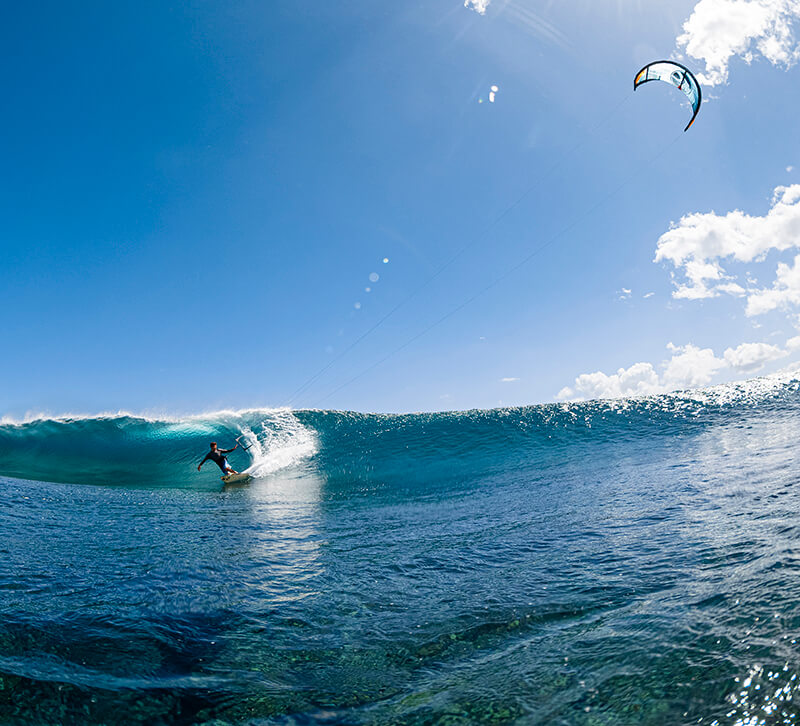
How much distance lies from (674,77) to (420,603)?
12115 millimetres

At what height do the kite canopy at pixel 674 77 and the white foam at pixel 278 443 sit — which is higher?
the kite canopy at pixel 674 77

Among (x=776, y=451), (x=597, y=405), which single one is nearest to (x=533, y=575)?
(x=776, y=451)

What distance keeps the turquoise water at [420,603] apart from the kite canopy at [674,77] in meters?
7.59

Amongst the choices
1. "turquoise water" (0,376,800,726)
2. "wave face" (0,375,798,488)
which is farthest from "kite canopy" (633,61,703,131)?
"wave face" (0,375,798,488)

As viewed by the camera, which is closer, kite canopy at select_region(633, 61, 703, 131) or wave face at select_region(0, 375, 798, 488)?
kite canopy at select_region(633, 61, 703, 131)

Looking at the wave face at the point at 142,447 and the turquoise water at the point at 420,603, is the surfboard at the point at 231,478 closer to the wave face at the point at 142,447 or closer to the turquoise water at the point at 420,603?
the wave face at the point at 142,447

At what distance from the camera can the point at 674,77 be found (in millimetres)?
10094

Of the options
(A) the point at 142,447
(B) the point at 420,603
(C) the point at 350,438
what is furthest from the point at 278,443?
(B) the point at 420,603

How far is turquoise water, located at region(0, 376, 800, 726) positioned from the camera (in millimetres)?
2164

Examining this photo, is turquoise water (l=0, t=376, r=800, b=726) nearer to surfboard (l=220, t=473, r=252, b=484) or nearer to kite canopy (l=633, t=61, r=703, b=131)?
surfboard (l=220, t=473, r=252, b=484)

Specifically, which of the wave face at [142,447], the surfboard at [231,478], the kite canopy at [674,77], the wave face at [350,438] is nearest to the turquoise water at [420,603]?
the surfboard at [231,478]

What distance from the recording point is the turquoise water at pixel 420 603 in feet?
7.10

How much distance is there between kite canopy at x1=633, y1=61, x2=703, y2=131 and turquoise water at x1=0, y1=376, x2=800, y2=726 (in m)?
7.59

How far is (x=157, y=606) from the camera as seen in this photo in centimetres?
349
